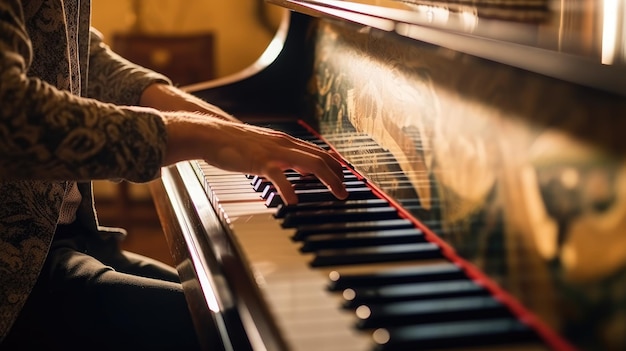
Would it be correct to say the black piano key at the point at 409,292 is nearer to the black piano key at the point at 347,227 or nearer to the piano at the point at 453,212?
the piano at the point at 453,212

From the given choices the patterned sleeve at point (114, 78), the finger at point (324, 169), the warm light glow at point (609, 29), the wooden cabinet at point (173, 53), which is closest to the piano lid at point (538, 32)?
the warm light glow at point (609, 29)

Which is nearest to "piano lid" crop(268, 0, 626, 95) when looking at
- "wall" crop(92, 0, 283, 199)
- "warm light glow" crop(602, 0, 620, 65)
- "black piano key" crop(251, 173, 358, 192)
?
"warm light glow" crop(602, 0, 620, 65)

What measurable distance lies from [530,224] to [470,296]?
86 millimetres

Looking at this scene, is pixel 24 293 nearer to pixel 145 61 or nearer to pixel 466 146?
pixel 466 146

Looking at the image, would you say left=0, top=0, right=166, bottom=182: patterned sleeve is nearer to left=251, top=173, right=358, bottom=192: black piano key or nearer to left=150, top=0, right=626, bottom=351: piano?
left=150, top=0, right=626, bottom=351: piano

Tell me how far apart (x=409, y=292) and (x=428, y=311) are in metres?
0.05

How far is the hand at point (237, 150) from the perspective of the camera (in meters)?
0.93

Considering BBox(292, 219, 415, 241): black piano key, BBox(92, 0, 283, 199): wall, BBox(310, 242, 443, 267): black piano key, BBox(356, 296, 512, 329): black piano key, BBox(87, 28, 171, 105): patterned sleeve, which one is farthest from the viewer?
BBox(92, 0, 283, 199): wall

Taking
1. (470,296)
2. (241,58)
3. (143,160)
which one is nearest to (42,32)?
(143,160)

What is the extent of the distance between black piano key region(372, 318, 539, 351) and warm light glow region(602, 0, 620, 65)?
0.24 m

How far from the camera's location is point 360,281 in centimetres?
77

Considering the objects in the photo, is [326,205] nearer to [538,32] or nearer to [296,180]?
[296,180]

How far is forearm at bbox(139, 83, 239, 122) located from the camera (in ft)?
4.68

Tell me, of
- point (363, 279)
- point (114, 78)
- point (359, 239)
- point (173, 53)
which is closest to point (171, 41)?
point (173, 53)
